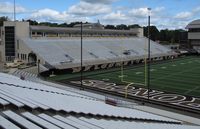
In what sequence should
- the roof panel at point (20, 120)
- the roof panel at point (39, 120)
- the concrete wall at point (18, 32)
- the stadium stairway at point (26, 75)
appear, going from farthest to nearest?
the concrete wall at point (18, 32) → the stadium stairway at point (26, 75) → the roof panel at point (39, 120) → the roof panel at point (20, 120)

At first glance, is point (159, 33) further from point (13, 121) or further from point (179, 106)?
point (13, 121)

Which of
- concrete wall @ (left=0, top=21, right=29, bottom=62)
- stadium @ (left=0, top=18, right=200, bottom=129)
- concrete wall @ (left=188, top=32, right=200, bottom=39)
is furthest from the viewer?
concrete wall @ (left=188, top=32, right=200, bottom=39)

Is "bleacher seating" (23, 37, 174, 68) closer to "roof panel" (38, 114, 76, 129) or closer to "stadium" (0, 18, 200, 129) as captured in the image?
"stadium" (0, 18, 200, 129)

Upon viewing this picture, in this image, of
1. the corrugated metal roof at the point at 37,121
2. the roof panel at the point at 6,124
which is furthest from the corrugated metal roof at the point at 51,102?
the roof panel at the point at 6,124

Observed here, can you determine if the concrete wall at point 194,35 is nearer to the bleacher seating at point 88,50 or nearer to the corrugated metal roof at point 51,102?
the bleacher seating at point 88,50

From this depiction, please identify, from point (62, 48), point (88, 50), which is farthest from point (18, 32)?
point (88, 50)

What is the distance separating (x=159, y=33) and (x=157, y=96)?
302 feet

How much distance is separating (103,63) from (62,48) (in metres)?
7.12

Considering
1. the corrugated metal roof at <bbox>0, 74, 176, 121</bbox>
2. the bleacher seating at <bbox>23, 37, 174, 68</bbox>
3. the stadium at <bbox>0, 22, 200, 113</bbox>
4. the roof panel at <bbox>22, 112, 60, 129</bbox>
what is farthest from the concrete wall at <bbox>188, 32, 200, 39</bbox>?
the roof panel at <bbox>22, 112, 60, 129</bbox>

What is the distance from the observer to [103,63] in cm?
4612

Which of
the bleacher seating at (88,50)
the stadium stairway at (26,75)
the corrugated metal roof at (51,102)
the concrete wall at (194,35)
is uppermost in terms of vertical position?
the concrete wall at (194,35)

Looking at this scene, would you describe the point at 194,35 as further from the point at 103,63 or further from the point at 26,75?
the point at 26,75

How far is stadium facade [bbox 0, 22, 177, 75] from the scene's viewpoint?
4354 centimetres

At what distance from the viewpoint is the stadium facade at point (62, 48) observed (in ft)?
143
